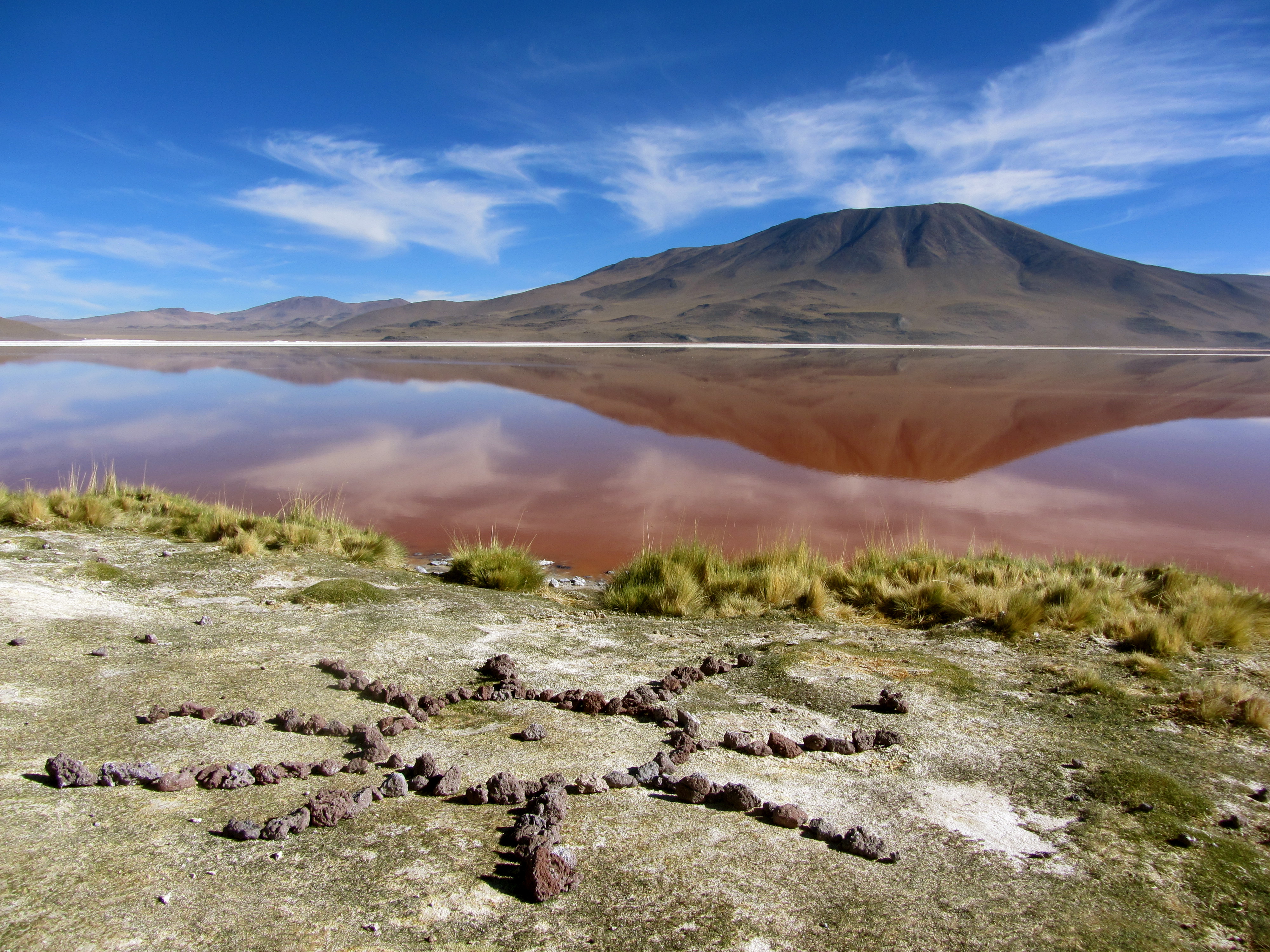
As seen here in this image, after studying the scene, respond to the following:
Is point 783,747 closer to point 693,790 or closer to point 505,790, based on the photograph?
point 693,790

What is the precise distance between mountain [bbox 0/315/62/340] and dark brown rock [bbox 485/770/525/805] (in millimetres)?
94033

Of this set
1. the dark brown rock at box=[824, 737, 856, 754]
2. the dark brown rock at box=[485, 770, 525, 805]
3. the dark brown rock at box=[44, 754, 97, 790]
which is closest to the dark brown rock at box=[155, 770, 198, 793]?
the dark brown rock at box=[44, 754, 97, 790]

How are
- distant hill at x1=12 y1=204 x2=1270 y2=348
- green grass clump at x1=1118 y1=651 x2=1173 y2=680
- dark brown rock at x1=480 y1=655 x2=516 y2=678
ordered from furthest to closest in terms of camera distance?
1. distant hill at x1=12 y1=204 x2=1270 y2=348
2. green grass clump at x1=1118 y1=651 x2=1173 y2=680
3. dark brown rock at x1=480 y1=655 x2=516 y2=678

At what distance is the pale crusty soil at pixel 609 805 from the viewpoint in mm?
2221

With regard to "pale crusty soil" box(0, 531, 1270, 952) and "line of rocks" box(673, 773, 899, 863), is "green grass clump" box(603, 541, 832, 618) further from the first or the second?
"line of rocks" box(673, 773, 899, 863)

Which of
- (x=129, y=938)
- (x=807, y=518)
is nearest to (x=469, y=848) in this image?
(x=129, y=938)

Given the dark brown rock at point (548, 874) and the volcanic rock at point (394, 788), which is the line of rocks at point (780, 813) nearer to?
the dark brown rock at point (548, 874)

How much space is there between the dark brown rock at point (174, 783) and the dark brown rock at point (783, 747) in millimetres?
2246

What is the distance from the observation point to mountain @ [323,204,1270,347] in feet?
368

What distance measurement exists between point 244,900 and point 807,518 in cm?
855

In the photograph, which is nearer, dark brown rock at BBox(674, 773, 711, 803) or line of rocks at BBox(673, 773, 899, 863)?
line of rocks at BBox(673, 773, 899, 863)

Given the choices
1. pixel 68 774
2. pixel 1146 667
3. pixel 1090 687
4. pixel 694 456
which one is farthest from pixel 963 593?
pixel 694 456

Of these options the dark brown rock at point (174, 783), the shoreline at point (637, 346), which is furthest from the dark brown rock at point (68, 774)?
the shoreline at point (637, 346)

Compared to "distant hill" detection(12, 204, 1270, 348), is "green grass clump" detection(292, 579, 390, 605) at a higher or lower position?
lower
